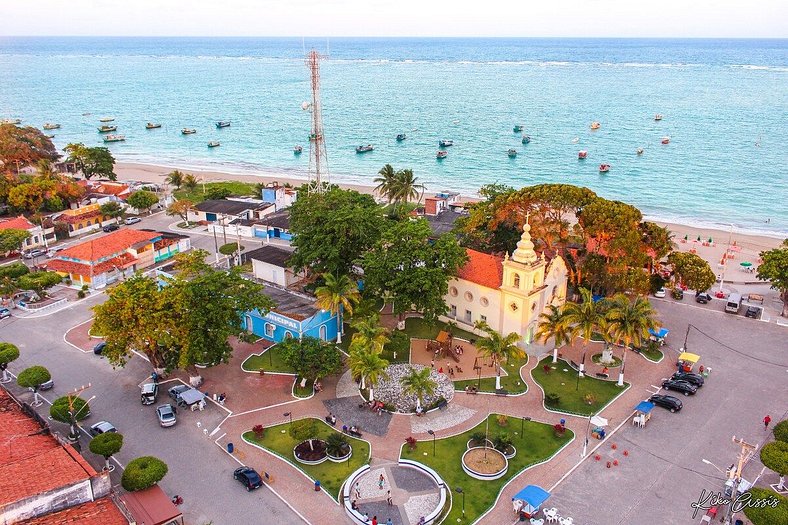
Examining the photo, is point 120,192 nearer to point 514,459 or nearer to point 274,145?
point 274,145

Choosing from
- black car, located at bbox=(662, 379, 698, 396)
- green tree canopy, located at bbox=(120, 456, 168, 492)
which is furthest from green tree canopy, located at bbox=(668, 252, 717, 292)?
green tree canopy, located at bbox=(120, 456, 168, 492)

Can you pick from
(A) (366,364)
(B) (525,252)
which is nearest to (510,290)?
(B) (525,252)

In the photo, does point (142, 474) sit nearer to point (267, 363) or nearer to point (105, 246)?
point (267, 363)

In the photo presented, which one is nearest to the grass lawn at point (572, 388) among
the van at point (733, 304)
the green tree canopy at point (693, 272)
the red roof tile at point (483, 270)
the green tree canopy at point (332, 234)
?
the red roof tile at point (483, 270)

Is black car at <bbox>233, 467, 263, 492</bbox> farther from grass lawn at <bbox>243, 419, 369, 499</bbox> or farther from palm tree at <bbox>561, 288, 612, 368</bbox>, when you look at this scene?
palm tree at <bbox>561, 288, 612, 368</bbox>

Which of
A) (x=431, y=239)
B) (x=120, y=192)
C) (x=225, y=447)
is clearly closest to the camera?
(x=225, y=447)

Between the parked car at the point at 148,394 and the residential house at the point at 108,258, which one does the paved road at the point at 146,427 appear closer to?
the parked car at the point at 148,394

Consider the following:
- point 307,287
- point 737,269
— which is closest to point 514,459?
point 307,287

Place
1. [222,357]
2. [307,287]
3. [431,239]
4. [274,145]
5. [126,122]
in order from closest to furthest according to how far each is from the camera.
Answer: [222,357] < [307,287] < [431,239] < [274,145] < [126,122]
